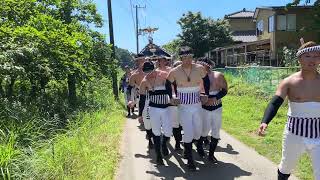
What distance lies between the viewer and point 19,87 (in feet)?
46.9

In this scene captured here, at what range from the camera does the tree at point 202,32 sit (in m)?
51.0

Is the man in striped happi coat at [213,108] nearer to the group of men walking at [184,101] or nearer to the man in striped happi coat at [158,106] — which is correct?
the group of men walking at [184,101]

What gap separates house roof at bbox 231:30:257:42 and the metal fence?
29.1 metres

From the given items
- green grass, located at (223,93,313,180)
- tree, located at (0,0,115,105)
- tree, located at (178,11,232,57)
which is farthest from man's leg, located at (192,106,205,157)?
tree, located at (178,11,232,57)

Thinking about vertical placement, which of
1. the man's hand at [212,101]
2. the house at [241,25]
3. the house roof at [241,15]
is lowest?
the man's hand at [212,101]

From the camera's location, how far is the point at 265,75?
1945 cm

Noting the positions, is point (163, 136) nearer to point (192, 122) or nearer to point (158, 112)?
point (158, 112)

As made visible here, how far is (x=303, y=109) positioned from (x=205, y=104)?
324 cm

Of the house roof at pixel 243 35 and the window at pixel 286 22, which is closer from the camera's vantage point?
the window at pixel 286 22

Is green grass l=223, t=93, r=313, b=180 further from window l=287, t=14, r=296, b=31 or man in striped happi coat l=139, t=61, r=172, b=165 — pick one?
window l=287, t=14, r=296, b=31

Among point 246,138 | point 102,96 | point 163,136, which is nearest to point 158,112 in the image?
point 163,136

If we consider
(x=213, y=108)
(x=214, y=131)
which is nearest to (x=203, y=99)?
(x=213, y=108)

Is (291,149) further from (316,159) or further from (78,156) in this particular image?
(78,156)

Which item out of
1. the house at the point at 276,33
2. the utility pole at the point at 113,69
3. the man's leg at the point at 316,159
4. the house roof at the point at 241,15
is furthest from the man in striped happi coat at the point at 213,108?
the house roof at the point at 241,15
